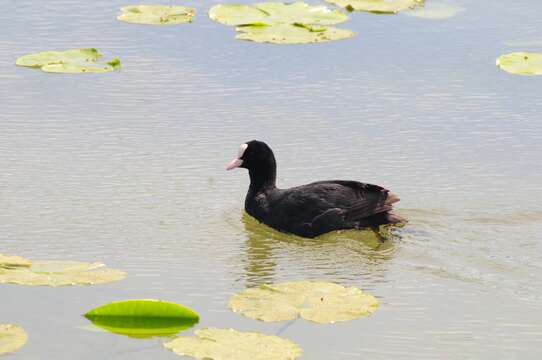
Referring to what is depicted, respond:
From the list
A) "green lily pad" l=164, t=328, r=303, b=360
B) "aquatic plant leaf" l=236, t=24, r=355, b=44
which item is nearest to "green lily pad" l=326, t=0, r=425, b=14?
"aquatic plant leaf" l=236, t=24, r=355, b=44

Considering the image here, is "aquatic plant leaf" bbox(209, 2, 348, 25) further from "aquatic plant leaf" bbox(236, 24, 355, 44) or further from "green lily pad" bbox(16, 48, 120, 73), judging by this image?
"green lily pad" bbox(16, 48, 120, 73)

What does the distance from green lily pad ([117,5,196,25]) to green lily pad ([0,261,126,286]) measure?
6.42m

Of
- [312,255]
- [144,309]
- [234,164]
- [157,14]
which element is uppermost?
[157,14]

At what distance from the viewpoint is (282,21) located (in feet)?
48.5

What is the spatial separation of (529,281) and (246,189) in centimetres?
307

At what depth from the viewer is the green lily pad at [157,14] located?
14.8m

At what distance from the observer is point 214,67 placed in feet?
43.9

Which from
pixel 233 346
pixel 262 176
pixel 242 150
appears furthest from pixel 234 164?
pixel 233 346

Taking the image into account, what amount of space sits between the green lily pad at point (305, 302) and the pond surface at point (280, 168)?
0.09 m

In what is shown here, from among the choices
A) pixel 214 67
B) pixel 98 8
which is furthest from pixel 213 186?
pixel 98 8

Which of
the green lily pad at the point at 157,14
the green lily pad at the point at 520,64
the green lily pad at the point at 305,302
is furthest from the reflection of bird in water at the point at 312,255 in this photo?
the green lily pad at the point at 157,14

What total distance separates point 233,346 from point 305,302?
2.91ft

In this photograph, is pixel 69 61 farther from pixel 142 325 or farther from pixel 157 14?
pixel 142 325

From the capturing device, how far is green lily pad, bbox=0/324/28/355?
24.7ft
